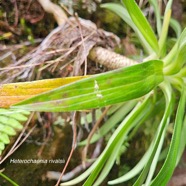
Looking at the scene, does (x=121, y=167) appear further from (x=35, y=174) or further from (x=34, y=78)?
(x=34, y=78)

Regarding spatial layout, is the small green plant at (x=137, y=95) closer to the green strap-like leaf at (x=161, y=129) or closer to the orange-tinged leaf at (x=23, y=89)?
the green strap-like leaf at (x=161, y=129)

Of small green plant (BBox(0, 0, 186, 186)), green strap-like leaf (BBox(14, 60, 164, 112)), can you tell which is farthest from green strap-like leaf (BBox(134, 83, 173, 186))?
green strap-like leaf (BBox(14, 60, 164, 112))

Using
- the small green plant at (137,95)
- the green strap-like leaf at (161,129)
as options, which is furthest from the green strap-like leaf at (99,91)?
the green strap-like leaf at (161,129)

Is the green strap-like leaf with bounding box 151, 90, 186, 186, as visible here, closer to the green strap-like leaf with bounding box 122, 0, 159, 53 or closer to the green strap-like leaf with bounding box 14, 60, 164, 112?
the green strap-like leaf with bounding box 14, 60, 164, 112

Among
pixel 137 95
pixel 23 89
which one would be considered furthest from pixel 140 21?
pixel 23 89

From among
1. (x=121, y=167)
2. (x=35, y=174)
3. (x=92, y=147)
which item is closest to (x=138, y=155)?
(x=121, y=167)

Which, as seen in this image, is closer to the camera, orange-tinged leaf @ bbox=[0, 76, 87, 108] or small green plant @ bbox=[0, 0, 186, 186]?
small green plant @ bbox=[0, 0, 186, 186]
